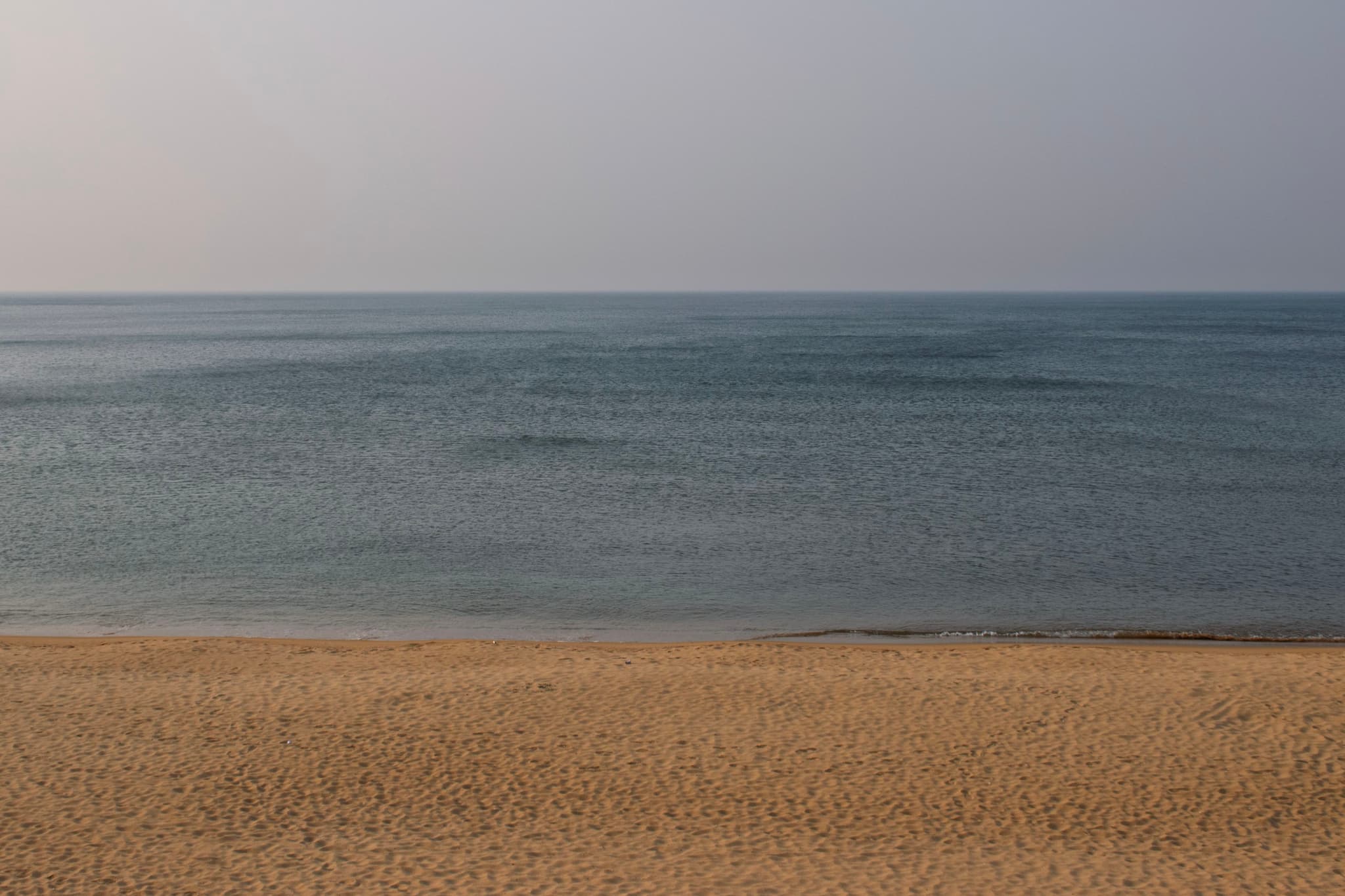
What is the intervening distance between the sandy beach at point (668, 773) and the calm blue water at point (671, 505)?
12.7ft

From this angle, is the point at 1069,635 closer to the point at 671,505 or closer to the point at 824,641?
the point at 824,641

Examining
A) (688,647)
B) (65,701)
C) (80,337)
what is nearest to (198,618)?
(65,701)

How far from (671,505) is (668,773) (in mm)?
17649

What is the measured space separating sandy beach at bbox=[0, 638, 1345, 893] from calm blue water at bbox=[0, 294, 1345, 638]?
387cm

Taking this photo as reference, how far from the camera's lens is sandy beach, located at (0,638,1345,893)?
10.2 meters

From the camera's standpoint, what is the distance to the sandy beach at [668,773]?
10.2m

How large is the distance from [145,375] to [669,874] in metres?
73.5

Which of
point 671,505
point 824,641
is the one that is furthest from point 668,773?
point 671,505

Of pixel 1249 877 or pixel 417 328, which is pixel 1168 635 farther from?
pixel 417 328

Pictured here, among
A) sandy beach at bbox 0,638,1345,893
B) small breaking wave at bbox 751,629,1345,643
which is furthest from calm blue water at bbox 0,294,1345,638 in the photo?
sandy beach at bbox 0,638,1345,893

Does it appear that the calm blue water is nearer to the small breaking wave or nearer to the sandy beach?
the small breaking wave

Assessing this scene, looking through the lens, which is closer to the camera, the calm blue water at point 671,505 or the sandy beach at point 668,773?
the sandy beach at point 668,773

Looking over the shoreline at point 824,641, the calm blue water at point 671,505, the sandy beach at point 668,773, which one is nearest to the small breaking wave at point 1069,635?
the shoreline at point 824,641

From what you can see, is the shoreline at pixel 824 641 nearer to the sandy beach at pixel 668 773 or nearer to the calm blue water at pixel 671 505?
the calm blue water at pixel 671 505
